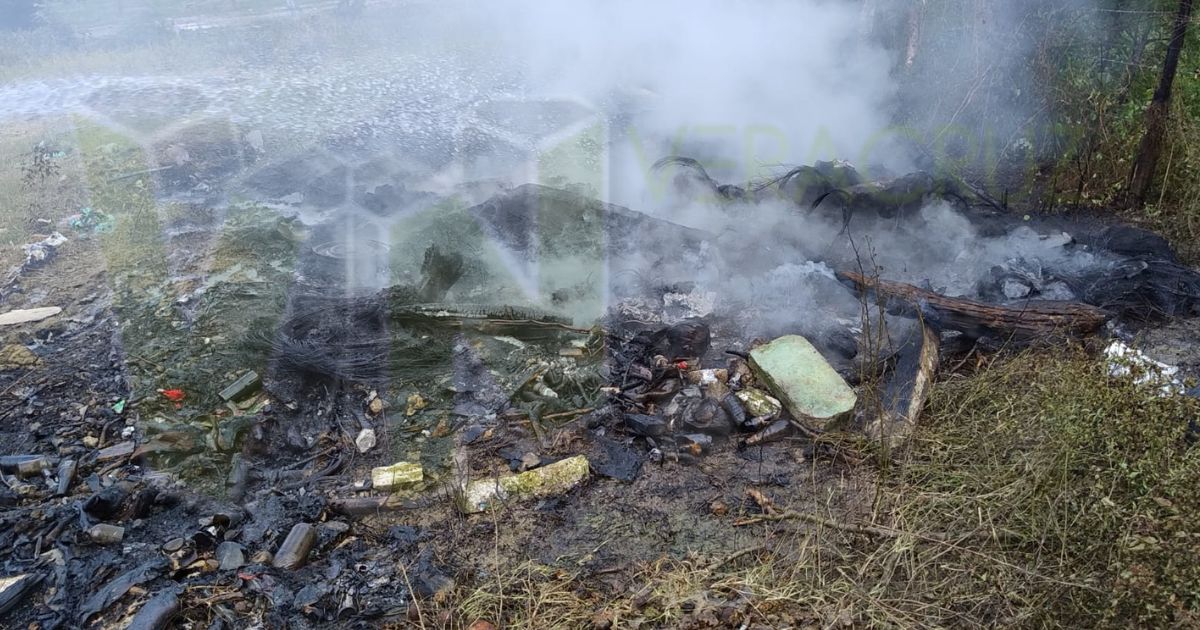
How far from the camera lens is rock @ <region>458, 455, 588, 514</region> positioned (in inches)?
150

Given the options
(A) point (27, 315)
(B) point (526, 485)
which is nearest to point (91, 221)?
(A) point (27, 315)

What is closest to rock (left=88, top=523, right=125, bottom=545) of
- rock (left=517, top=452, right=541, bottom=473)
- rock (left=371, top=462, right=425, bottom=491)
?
rock (left=371, top=462, right=425, bottom=491)

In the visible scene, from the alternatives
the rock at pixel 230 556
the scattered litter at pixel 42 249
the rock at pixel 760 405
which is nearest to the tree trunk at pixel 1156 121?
the rock at pixel 760 405

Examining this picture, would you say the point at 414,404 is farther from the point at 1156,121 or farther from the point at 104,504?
the point at 1156,121

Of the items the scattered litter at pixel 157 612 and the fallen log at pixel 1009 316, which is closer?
the scattered litter at pixel 157 612

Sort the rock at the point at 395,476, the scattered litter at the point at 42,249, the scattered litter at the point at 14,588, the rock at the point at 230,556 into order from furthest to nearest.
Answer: the scattered litter at the point at 42,249, the rock at the point at 395,476, the rock at the point at 230,556, the scattered litter at the point at 14,588

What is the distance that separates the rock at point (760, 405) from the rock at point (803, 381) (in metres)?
0.06

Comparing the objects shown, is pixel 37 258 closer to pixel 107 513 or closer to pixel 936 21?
pixel 107 513

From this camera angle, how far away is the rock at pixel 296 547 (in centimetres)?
341

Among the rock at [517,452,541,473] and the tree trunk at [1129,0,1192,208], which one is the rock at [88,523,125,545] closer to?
the rock at [517,452,541,473]

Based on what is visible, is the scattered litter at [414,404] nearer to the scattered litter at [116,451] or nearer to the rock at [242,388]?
the rock at [242,388]

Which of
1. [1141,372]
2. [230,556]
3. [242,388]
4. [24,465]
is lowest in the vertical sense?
[230,556]

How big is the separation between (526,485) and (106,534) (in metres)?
2.10

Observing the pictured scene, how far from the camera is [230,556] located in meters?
3.40
